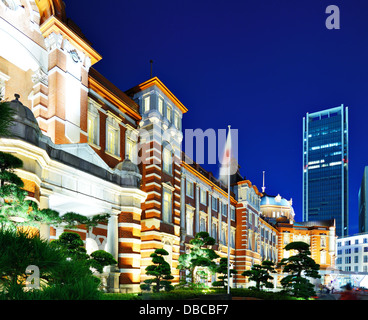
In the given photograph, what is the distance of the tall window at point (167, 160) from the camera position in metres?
27.0

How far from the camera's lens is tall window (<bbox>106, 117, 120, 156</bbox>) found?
22.8m

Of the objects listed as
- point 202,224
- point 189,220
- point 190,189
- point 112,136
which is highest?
point 112,136

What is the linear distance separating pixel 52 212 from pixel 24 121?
11.8 ft

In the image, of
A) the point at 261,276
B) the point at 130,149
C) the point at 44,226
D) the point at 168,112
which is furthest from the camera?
the point at 261,276

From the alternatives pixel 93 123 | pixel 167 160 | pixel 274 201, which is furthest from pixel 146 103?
pixel 274 201

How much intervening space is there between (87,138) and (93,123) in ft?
7.38

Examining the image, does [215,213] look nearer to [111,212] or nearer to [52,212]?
[111,212]

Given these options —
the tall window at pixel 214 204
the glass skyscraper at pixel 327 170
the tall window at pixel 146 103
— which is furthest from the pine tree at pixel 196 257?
the glass skyscraper at pixel 327 170

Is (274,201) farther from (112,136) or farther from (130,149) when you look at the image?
(112,136)

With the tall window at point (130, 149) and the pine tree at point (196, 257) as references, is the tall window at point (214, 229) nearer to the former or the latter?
the pine tree at point (196, 257)

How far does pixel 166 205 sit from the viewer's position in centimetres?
2684

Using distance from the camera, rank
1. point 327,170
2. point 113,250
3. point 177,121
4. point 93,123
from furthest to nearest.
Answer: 1. point 327,170
2. point 177,121
3. point 93,123
4. point 113,250

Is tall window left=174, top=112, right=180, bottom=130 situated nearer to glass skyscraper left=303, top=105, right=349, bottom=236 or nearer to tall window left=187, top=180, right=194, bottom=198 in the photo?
tall window left=187, top=180, right=194, bottom=198
